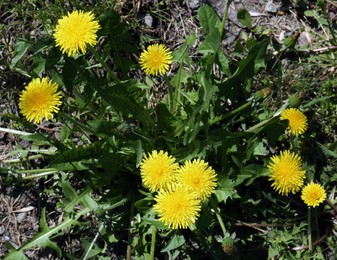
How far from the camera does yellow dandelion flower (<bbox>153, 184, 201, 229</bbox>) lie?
2.41 m

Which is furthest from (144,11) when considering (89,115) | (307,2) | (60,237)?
(60,237)

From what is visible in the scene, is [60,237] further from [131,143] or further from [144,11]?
[144,11]

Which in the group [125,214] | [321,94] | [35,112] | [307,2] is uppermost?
[307,2]

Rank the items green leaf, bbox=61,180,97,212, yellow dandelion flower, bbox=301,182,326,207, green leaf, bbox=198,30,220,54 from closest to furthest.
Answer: green leaf, bbox=198,30,220,54, yellow dandelion flower, bbox=301,182,326,207, green leaf, bbox=61,180,97,212

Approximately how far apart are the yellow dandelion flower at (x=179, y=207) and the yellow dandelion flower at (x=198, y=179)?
0.12 ft

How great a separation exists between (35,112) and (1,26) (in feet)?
4.43

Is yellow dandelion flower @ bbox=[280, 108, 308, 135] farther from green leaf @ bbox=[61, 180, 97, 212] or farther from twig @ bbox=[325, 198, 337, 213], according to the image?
green leaf @ bbox=[61, 180, 97, 212]

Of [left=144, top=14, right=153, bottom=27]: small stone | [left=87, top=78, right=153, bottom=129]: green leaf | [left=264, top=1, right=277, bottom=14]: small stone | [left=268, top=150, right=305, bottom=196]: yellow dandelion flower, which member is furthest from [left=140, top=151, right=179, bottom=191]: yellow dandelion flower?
[left=264, top=1, right=277, bottom=14]: small stone

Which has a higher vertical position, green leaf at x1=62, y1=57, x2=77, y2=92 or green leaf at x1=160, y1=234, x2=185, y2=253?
green leaf at x1=62, y1=57, x2=77, y2=92

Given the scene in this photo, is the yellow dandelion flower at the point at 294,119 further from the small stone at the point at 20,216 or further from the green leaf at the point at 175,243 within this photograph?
the small stone at the point at 20,216

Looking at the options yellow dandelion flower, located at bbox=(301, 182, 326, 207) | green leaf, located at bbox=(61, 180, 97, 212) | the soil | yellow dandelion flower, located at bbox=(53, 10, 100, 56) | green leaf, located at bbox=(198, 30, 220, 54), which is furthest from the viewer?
the soil

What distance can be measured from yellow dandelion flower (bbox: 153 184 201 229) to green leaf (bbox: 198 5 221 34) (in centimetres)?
95

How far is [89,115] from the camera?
3184 millimetres

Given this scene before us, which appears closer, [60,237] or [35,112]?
[35,112]
